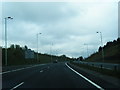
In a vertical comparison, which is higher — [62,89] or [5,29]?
[5,29]

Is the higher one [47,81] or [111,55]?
[111,55]

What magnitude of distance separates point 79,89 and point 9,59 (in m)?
70.9

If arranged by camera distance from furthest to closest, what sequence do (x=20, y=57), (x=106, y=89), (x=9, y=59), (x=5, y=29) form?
(x=20, y=57)
(x=9, y=59)
(x=5, y=29)
(x=106, y=89)

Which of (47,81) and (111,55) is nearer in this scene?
(47,81)

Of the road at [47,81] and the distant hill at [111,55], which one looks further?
the distant hill at [111,55]

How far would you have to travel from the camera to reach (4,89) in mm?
14461

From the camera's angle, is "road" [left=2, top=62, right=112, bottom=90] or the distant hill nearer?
"road" [left=2, top=62, right=112, bottom=90]

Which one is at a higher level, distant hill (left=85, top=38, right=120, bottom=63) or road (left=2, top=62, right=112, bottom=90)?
distant hill (left=85, top=38, right=120, bottom=63)

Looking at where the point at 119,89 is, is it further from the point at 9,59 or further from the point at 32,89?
the point at 9,59

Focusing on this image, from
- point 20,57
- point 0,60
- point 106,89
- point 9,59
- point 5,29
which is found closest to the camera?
point 106,89

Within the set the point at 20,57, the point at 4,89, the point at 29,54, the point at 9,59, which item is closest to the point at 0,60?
the point at 9,59

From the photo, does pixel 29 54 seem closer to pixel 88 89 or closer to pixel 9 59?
pixel 9 59

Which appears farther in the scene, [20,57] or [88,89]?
[20,57]

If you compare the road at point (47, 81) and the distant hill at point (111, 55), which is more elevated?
the distant hill at point (111, 55)
